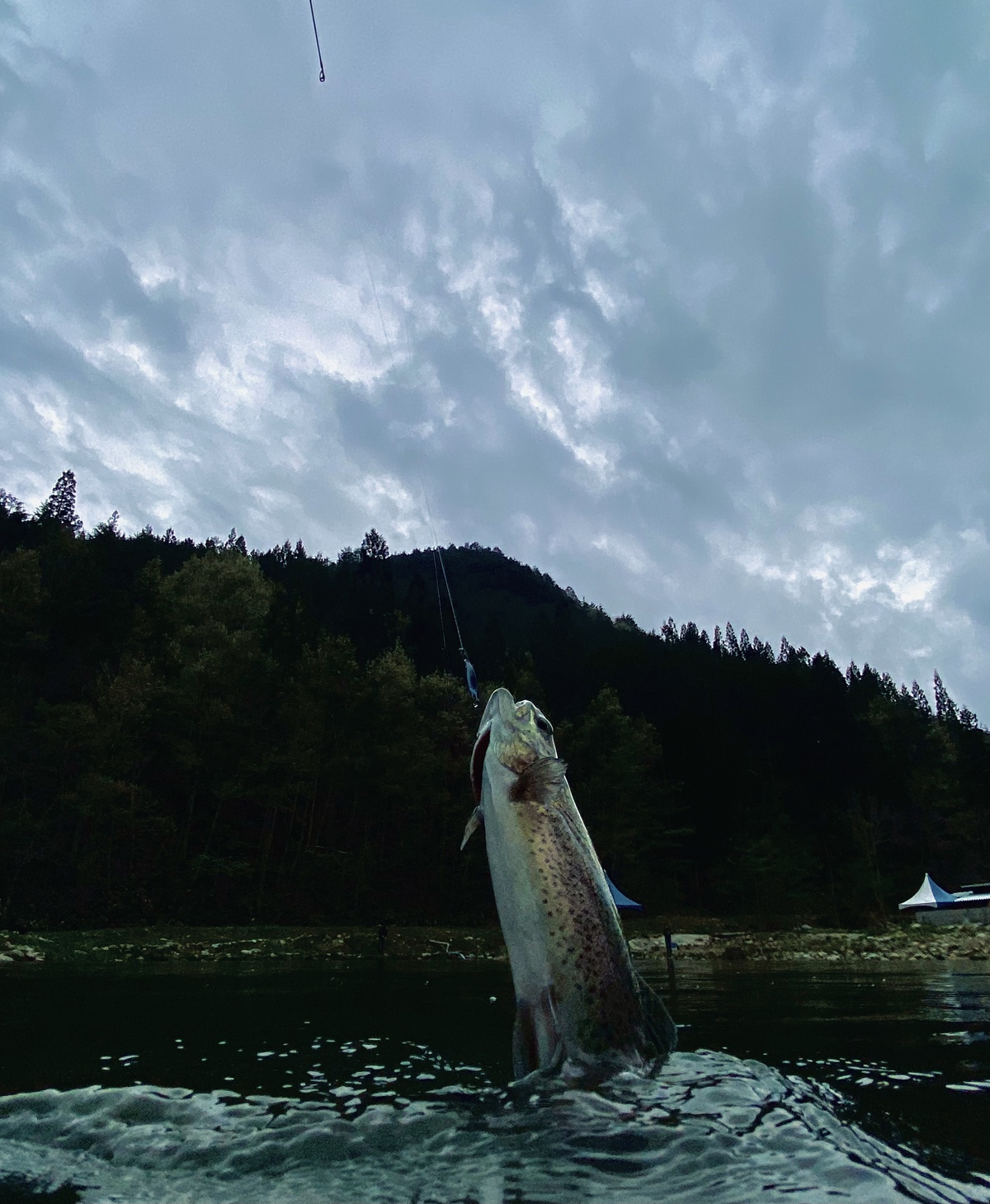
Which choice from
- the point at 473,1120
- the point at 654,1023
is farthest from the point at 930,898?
the point at 473,1120

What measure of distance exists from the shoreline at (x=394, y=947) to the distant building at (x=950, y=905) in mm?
6732

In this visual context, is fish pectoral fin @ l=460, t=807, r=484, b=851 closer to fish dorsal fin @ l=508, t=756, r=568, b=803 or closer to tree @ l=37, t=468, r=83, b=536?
fish dorsal fin @ l=508, t=756, r=568, b=803

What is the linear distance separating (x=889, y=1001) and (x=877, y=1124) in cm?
869

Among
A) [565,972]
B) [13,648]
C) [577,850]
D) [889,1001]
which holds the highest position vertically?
[13,648]

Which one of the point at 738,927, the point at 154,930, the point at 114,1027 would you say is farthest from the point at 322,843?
the point at 114,1027

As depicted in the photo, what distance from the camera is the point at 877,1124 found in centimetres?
346

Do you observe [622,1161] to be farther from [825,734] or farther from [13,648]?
[825,734]

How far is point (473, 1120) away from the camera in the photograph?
335cm

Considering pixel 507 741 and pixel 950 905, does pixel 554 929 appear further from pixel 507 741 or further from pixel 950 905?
pixel 950 905

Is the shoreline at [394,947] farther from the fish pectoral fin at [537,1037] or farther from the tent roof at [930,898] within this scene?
the fish pectoral fin at [537,1037]

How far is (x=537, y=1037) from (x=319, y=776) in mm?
49054

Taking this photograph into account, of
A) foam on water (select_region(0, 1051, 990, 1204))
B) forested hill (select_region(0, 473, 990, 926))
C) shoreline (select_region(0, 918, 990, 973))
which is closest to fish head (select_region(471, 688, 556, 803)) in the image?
foam on water (select_region(0, 1051, 990, 1204))

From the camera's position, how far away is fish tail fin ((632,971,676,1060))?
3.99 m

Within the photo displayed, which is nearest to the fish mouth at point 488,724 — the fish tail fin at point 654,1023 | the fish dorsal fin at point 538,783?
the fish dorsal fin at point 538,783
